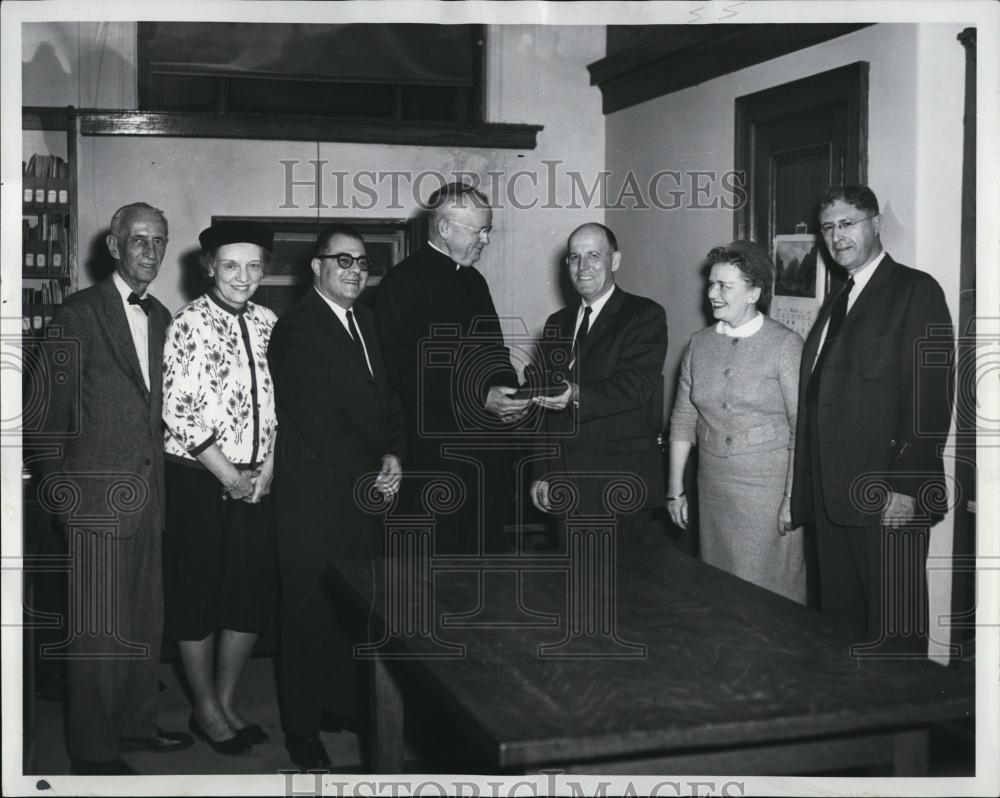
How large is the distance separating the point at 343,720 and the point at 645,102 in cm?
309

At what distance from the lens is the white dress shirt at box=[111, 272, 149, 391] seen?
10.5 feet

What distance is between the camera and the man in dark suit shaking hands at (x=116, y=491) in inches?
123

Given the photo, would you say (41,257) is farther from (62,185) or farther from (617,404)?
(617,404)

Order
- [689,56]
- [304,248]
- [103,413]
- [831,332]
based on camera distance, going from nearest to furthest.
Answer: [103,413] < [831,332] < [689,56] < [304,248]

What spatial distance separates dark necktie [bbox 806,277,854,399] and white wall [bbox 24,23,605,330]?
221cm

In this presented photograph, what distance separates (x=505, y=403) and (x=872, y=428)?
121 cm

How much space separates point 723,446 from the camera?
349 cm

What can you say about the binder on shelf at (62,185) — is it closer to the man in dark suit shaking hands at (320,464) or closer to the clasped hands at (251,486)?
the man in dark suit shaking hands at (320,464)

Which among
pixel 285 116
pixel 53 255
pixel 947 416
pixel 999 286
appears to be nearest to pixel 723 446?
pixel 947 416

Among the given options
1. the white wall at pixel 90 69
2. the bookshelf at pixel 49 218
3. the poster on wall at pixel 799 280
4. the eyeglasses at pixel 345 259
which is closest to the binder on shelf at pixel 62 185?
the bookshelf at pixel 49 218

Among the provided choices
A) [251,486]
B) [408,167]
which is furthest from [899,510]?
[408,167]

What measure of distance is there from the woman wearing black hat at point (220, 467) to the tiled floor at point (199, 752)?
0.22 feet

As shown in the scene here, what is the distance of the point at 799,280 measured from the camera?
4.02 m

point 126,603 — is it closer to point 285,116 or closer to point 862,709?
point 862,709
